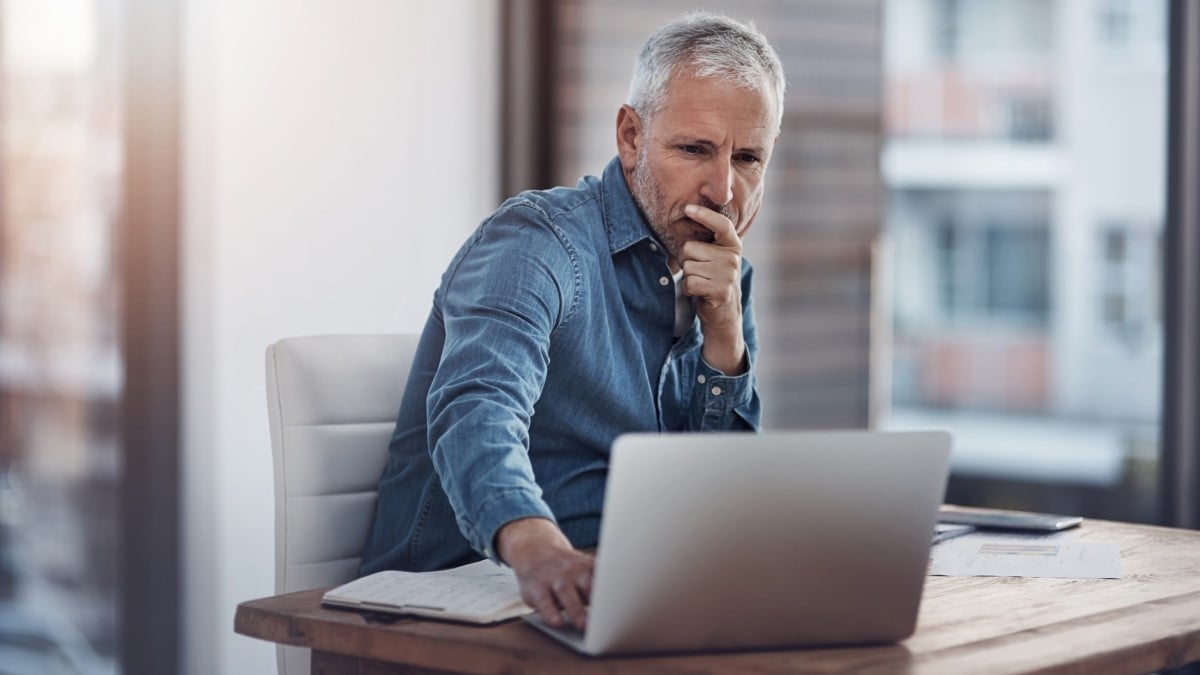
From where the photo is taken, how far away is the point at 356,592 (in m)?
1.26

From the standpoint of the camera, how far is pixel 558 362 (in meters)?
1.67

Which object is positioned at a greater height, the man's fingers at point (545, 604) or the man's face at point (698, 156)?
the man's face at point (698, 156)

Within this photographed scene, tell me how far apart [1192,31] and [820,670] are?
6.09 feet

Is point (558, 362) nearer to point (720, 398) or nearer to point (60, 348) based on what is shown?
point (720, 398)

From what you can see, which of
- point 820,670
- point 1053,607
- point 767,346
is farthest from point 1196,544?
point 767,346

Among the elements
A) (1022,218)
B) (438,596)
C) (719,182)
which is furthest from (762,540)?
(1022,218)

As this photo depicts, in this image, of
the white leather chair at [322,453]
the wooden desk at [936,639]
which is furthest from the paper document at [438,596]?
the white leather chair at [322,453]

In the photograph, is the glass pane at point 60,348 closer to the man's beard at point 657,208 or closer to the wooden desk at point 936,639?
the man's beard at point 657,208

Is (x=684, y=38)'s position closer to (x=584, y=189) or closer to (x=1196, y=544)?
(x=584, y=189)

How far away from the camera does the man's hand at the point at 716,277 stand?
1.71 meters

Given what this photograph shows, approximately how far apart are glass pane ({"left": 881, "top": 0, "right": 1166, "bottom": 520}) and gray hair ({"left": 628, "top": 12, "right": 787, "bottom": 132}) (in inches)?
443

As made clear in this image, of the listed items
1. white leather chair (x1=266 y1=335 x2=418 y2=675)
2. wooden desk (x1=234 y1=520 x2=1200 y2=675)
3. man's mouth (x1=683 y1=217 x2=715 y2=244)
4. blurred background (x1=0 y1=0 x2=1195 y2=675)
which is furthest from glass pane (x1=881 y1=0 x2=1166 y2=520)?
wooden desk (x1=234 y1=520 x2=1200 y2=675)

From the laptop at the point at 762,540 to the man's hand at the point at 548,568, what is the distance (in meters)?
0.02

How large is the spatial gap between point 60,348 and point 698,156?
4.90 feet
